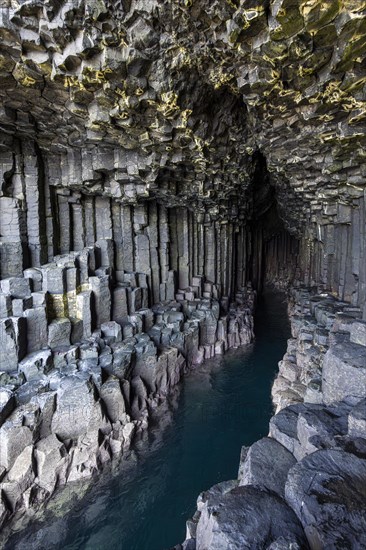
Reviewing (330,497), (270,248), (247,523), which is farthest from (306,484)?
(270,248)

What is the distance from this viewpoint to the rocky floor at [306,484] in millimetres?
2734

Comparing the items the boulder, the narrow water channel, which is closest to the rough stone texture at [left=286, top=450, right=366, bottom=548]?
the boulder

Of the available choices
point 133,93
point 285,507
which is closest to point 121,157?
point 133,93

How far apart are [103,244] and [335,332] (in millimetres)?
9752

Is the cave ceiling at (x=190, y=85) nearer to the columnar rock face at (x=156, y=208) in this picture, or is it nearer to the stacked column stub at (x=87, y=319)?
the columnar rock face at (x=156, y=208)

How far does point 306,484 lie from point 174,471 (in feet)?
19.4

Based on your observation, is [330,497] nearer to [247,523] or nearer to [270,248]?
[247,523]

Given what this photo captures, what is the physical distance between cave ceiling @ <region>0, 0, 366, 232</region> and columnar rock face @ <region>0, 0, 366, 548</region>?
4 cm

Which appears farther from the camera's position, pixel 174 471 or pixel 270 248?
pixel 270 248

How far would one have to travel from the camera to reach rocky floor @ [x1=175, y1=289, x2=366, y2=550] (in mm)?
2734

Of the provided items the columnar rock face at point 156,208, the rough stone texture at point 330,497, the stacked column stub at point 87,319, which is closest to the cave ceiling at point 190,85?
the columnar rock face at point 156,208

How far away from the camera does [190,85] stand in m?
6.95

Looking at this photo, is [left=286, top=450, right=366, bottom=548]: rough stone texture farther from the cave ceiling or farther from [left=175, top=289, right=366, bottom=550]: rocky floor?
the cave ceiling

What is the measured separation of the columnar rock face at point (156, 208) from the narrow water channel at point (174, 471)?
794 millimetres
